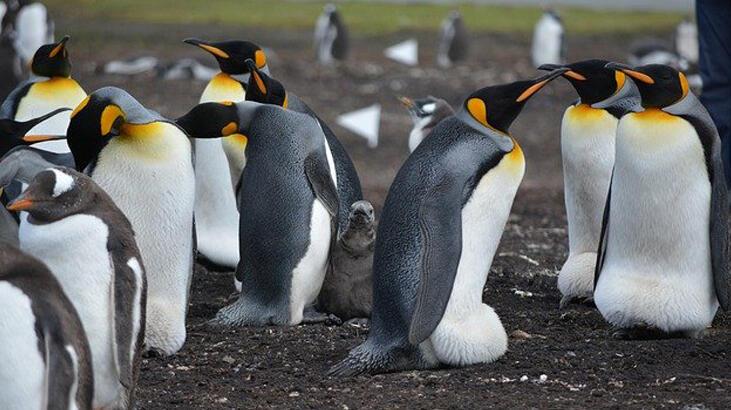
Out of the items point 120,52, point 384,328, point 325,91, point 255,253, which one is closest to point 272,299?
point 255,253

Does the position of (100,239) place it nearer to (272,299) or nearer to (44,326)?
(44,326)

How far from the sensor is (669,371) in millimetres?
4637

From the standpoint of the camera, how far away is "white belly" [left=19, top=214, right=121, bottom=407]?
4043 mm

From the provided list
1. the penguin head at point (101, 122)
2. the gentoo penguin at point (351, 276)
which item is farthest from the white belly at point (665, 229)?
the penguin head at point (101, 122)

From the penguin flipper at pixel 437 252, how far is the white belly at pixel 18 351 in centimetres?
136

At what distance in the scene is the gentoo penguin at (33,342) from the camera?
358 cm

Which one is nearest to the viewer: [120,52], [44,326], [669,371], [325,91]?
[44,326]

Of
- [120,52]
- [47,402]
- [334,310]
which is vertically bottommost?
[120,52]

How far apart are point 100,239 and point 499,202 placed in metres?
1.40

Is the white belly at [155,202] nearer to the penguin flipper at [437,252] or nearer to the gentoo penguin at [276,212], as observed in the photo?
the gentoo penguin at [276,212]

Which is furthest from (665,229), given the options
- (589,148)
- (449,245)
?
(449,245)

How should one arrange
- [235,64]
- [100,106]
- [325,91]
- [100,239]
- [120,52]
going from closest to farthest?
[100,239]
[100,106]
[235,64]
[325,91]
[120,52]

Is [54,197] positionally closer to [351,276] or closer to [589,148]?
[351,276]

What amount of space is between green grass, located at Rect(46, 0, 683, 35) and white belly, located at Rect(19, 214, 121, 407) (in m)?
18.0
